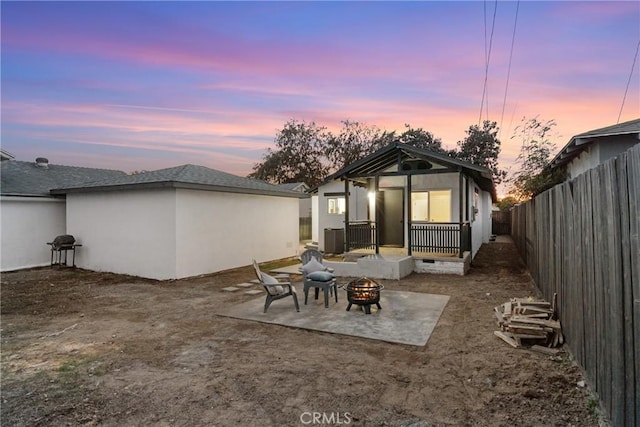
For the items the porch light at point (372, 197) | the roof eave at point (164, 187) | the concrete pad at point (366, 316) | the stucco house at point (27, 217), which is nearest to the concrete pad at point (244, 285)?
the concrete pad at point (366, 316)

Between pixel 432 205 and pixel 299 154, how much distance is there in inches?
963

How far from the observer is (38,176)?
45.3 ft

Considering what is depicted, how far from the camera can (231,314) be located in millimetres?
5828

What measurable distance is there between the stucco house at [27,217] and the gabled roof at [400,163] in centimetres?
1056

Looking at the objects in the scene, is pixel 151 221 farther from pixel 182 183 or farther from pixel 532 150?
pixel 532 150

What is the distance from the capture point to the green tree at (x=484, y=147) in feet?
87.7

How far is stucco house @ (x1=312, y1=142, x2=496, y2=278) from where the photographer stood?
31.2ft

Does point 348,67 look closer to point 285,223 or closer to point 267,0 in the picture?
point 267,0

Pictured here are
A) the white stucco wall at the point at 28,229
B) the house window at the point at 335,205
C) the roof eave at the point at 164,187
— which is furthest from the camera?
the house window at the point at 335,205

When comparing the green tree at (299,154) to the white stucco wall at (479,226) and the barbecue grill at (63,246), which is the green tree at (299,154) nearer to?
the white stucco wall at (479,226)

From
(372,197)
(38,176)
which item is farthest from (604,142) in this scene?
(38,176)

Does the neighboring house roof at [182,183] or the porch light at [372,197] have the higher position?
the neighboring house roof at [182,183]

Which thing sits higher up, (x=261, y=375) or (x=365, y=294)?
(x=365, y=294)

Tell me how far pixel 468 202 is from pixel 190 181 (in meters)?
8.82
